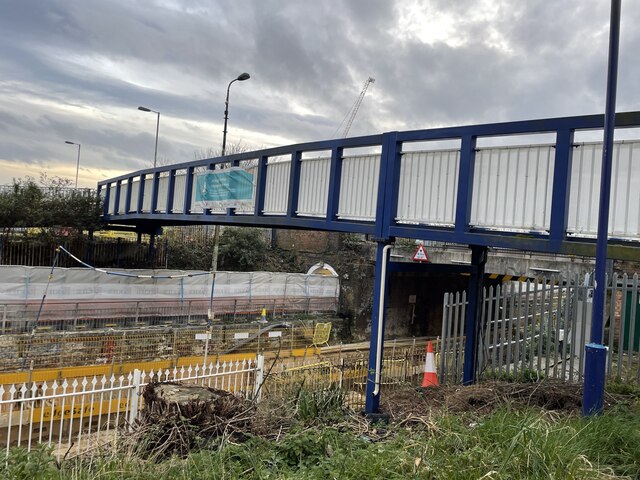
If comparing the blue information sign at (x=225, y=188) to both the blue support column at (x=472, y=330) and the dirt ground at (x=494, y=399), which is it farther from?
the dirt ground at (x=494, y=399)

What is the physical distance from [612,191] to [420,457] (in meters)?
4.06

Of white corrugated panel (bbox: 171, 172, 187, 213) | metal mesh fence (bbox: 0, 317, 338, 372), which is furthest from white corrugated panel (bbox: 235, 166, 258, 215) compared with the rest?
metal mesh fence (bbox: 0, 317, 338, 372)

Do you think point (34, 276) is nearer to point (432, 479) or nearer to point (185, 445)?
point (185, 445)

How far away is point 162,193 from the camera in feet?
56.6

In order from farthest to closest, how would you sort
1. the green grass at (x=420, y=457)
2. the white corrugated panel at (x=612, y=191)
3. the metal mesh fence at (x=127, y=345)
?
the metal mesh fence at (x=127, y=345), the white corrugated panel at (x=612, y=191), the green grass at (x=420, y=457)

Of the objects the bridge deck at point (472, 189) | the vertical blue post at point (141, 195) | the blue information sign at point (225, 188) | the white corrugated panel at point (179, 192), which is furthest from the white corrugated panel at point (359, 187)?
A: the vertical blue post at point (141, 195)

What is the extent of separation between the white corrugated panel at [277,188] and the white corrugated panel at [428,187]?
140 inches

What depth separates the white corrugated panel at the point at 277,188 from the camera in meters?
10.4

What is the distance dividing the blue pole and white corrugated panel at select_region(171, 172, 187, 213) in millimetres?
13150

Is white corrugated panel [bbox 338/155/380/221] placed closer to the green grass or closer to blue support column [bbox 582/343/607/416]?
blue support column [bbox 582/343/607/416]

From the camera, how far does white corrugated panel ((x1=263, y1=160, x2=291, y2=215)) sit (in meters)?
10.4

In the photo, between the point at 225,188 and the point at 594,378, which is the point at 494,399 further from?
the point at 225,188

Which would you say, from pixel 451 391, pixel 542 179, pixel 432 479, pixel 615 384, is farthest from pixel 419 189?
pixel 432 479

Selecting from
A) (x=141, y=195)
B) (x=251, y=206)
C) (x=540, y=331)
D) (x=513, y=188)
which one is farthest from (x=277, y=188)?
(x=141, y=195)
